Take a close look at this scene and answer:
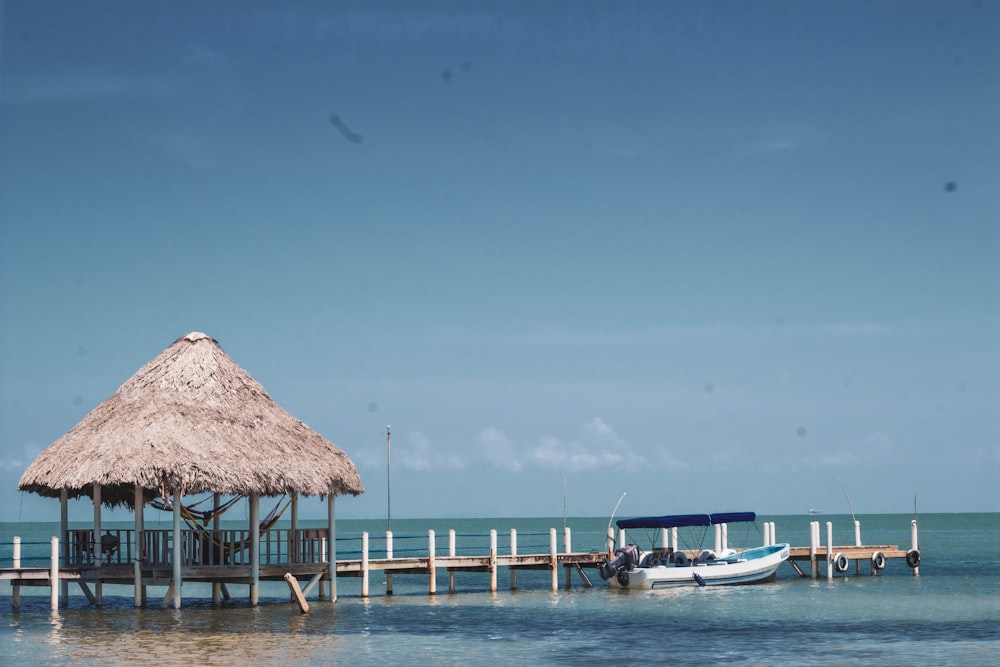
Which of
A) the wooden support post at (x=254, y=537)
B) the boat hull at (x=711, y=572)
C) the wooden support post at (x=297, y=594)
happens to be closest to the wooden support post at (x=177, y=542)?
the wooden support post at (x=254, y=537)

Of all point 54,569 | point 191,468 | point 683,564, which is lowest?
point 683,564

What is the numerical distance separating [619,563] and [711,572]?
10.7 ft

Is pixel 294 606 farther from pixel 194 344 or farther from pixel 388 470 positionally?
pixel 388 470

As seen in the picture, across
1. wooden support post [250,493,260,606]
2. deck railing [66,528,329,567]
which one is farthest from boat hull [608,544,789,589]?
wooden support post [250,493,260,606]

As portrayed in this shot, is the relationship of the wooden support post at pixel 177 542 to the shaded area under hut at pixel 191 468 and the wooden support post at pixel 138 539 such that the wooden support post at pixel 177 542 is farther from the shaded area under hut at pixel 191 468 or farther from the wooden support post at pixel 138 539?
the wooden support post at pixel 138 539

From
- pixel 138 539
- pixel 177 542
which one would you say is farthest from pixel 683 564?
pixel 138 539

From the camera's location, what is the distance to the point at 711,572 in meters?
42.0

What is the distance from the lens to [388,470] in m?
47.7

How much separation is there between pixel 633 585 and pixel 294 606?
11.2 metres

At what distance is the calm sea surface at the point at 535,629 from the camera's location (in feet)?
83.3

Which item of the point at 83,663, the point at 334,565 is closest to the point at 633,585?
the point at 334,565

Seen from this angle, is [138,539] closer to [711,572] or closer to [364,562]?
[364,562]

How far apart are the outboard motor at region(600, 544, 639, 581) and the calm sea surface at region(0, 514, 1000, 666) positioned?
2.18 feet

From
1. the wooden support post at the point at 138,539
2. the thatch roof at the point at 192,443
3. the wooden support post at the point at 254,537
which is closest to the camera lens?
the thatch roof at the point at 192,443
